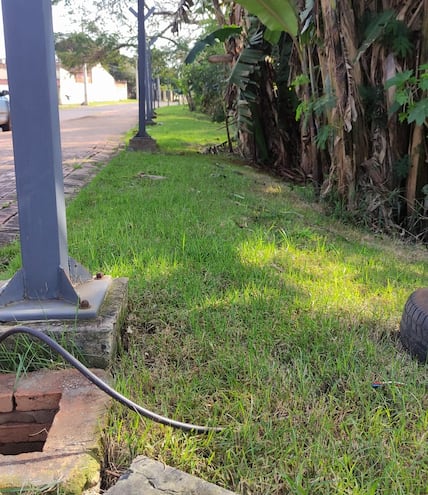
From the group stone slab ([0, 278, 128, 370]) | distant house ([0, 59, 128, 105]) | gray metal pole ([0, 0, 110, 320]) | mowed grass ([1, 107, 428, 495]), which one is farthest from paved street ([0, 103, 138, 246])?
distant house ([0, 59, 128, 105])

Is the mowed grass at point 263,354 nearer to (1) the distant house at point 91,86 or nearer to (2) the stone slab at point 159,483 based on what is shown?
(2) the stone slab at point 159,483

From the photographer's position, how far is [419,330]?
7.61 feet

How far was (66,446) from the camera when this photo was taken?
1.64m

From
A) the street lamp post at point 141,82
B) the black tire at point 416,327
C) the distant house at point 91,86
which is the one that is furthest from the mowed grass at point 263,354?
the distant house at point 91,86

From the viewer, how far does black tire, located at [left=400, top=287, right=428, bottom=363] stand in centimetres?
230

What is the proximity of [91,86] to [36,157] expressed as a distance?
69337 mm

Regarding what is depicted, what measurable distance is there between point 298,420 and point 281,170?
25.4 feet

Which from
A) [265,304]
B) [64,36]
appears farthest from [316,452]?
[64,36]

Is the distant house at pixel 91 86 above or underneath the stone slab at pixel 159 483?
above

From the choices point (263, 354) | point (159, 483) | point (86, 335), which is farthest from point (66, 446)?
point (263, 354)

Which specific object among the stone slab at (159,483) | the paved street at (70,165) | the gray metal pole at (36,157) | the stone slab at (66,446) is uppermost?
the gray metal pole at (36,157)

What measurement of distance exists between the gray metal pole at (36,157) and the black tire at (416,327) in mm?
1474

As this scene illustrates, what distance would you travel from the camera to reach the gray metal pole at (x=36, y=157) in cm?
209

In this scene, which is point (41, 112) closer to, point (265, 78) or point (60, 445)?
point (60, 445)
